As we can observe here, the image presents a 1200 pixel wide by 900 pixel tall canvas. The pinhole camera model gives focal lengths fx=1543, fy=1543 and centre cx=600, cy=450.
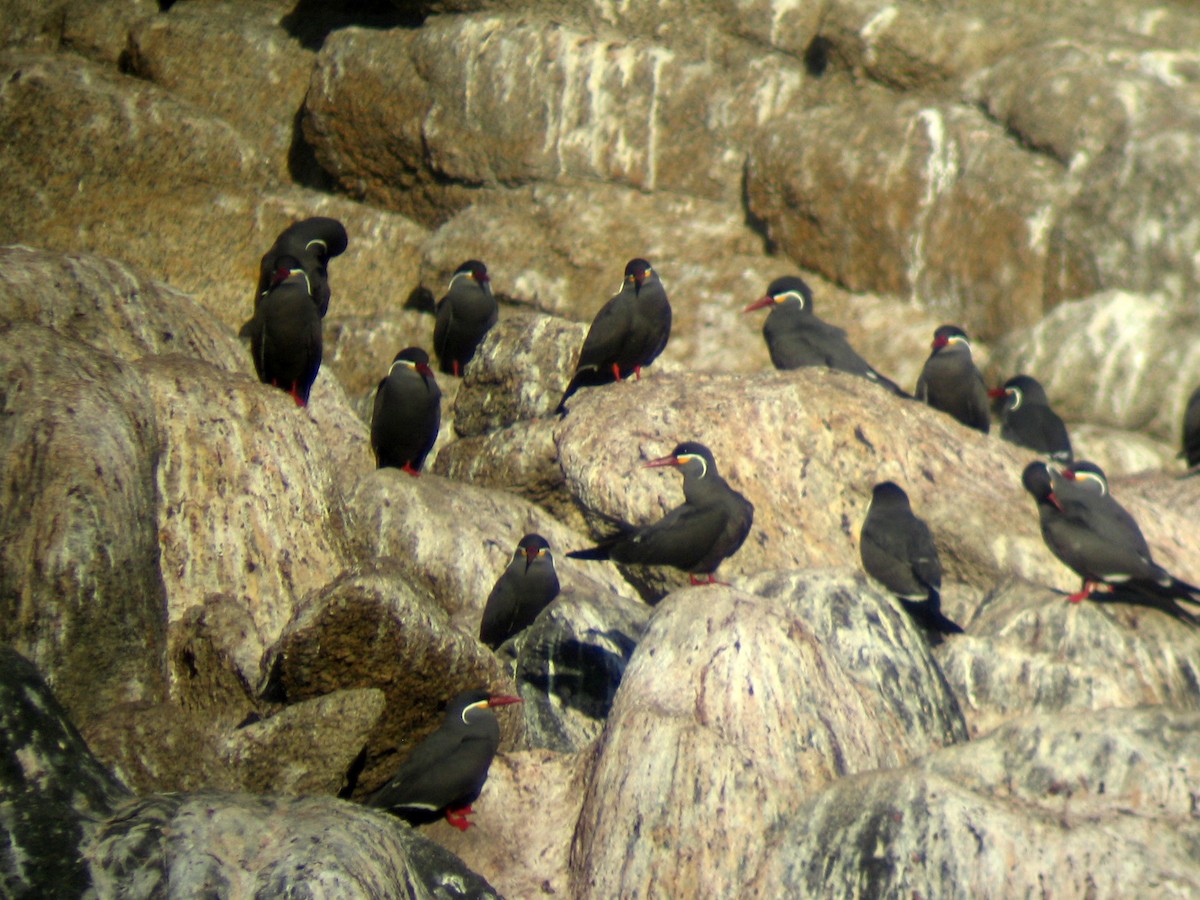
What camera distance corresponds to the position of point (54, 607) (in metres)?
7.15

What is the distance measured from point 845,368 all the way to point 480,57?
18.7ft

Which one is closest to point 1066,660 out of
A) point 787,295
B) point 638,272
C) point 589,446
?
point 589,446

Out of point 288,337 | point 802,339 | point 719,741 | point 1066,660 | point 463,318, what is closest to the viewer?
point 719,741

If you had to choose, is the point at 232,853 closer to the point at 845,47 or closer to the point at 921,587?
the point at 921,587

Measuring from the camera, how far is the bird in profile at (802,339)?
482 inches

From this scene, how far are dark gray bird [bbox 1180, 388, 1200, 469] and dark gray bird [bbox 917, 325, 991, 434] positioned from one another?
1.66 metres

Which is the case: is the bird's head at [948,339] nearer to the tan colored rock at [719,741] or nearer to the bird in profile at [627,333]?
the bird in profile at [627,333]

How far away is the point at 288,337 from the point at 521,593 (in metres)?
2.63

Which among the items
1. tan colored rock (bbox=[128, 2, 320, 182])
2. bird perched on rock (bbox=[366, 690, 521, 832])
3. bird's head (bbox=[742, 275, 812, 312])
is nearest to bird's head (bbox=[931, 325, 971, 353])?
bird's head (bbox=[742, 275, 812, 312])

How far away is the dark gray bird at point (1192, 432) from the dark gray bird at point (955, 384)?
166 cm

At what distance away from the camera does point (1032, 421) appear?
488 inches

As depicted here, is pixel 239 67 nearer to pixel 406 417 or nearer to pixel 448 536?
pixel 406 417

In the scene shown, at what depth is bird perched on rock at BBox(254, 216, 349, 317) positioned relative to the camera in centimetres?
1182

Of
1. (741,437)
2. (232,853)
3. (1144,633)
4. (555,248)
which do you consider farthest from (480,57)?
(232,853)
